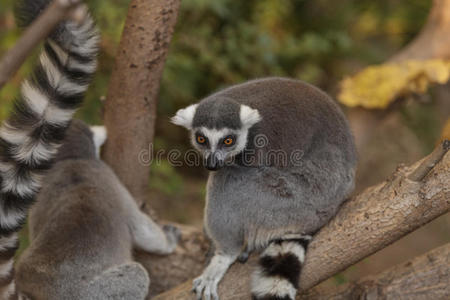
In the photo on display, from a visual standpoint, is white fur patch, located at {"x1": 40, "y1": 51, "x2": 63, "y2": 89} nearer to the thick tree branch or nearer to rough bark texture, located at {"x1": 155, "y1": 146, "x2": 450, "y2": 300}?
the thick tree branch

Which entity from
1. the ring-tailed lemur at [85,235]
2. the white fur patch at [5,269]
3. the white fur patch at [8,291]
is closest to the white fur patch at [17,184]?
the white fur patch at [5,269]

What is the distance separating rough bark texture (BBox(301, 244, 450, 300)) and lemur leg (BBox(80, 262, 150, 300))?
1.54 metres

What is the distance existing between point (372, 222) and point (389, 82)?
9.38ft

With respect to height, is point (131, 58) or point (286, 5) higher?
point (286, 5)

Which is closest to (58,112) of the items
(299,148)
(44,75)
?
(44,75)

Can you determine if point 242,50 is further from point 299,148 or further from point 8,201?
point 8,201

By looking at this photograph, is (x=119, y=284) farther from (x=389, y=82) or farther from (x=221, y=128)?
(x=389, y=82)

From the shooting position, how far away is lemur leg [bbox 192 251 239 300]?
3328 millimetres

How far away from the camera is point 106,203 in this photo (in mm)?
3900

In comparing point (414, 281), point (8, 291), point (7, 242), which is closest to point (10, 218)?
point (7, 242)

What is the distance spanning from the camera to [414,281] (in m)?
3.31

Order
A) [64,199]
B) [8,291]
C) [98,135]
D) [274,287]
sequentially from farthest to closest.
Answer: [98,135]
[64,199]
[8,291]
[274,287]

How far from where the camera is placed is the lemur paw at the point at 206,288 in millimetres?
3316

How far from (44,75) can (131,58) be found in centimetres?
110
